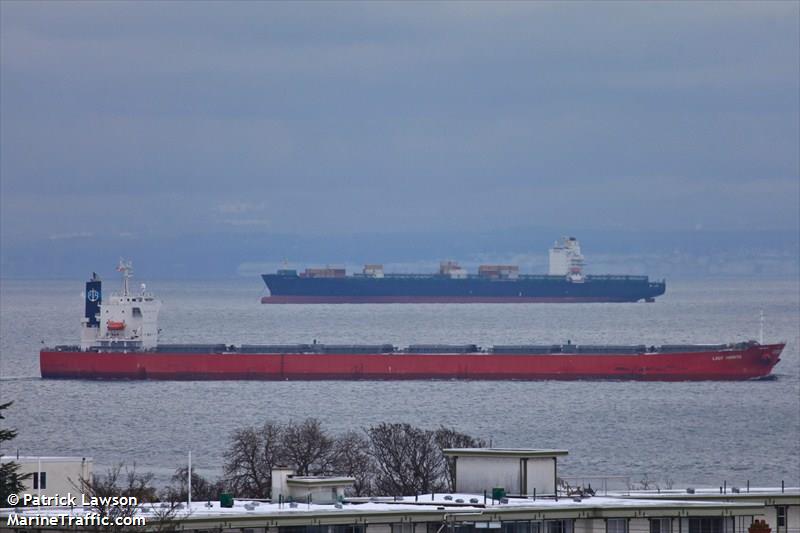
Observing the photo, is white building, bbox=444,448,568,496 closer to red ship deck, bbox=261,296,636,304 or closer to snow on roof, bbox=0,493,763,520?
snow on roof, bbox=0,493,763,520

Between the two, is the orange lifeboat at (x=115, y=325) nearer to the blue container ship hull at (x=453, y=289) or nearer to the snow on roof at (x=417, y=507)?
the snow on roof at (x=417, y=507)

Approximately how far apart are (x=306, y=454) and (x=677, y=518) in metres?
14.2

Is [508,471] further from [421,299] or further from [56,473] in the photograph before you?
[421,299]

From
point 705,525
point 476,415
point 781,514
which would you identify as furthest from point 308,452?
point 476,415

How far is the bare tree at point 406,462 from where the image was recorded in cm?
2644

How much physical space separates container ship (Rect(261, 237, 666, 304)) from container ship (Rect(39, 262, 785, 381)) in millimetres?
71215

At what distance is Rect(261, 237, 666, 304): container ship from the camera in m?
140

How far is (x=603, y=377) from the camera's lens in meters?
65.4

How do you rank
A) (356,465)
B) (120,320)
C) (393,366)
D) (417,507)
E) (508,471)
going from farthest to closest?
(393,366) → (120,320) → (356,465) → (508,471) → (417,507)

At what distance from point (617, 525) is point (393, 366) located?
50496 mm

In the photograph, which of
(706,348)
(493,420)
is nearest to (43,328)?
(706,348)

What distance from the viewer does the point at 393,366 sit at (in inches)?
2557

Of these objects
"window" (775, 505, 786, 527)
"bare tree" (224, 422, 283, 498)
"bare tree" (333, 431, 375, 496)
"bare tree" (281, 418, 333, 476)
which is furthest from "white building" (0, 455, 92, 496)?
"window" (775, 505, 786, 527)

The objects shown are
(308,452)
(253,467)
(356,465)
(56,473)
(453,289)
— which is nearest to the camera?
(56,473)
